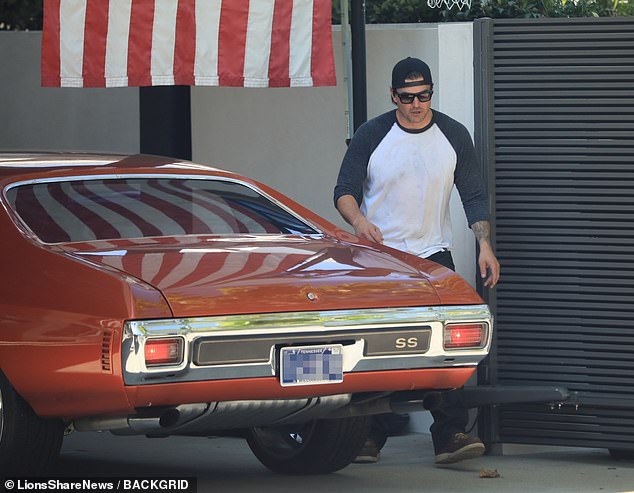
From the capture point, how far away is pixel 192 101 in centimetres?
954

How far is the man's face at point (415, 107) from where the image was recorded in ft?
22.7

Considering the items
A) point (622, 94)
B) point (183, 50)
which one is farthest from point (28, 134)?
point (622, 94)

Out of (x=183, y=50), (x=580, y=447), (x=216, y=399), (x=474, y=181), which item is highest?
(x=183, y=50)

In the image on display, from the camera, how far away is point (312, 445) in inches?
256

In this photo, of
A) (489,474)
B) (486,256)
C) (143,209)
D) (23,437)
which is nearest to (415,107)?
(486,256)

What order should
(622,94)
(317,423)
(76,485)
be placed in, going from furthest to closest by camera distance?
(622,94) < (317,423) < (76,485)

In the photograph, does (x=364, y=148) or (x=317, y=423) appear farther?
(x=364, y=148)

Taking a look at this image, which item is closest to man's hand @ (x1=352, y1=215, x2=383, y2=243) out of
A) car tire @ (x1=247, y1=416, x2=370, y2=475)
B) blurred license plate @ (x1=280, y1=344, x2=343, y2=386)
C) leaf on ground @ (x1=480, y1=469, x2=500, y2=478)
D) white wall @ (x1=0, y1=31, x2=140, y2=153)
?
car tire @ (x1=247, y1=416, x2=370, y2=475)

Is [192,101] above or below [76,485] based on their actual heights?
above

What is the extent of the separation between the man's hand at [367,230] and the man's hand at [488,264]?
0.49m

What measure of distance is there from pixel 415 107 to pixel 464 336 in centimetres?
163

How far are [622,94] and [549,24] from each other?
487 millimetres

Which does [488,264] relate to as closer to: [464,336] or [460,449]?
[460,449]

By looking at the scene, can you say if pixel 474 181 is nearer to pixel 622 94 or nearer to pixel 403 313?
pixel 622 94
